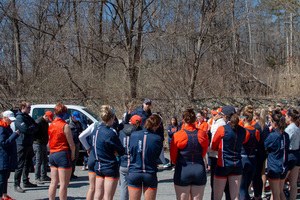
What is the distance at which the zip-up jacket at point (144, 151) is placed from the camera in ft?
13.2

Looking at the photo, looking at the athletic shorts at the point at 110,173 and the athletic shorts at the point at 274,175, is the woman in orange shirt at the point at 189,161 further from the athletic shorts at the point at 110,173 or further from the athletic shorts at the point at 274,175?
the athletic shorts at the point at 274,175

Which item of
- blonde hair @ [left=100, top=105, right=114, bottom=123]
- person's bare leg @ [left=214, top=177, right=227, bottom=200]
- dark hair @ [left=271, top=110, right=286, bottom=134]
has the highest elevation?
blonde hair @ [left=100, top=105, right=114, bottom=123]

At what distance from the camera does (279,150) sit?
200 inches

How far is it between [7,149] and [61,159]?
127 centimetres

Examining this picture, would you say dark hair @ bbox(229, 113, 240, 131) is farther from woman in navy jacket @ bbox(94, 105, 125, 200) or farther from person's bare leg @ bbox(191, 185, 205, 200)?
woman in navy jacket @ bbox(94, 105, 125, 200)

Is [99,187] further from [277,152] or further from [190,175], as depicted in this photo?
[277,152]

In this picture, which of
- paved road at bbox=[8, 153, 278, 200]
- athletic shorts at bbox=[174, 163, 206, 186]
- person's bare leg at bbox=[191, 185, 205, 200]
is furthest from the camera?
paved road at bbox=[8, 153, 278, 200]

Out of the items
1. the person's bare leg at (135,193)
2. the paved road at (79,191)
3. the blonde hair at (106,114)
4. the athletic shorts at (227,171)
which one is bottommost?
the paved road at (79,191)

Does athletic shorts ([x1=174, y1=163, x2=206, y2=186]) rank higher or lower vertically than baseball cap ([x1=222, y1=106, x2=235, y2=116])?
lower

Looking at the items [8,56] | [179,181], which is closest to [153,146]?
[179,181]

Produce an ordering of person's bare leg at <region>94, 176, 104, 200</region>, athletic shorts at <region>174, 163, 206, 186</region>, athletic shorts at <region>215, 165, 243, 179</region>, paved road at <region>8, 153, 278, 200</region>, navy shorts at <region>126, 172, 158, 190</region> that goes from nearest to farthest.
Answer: navy shorts at <region>126, 172, 158, 190</region> < athletic shorts at <region>174, 163, 206, 186</region> < person's bare leg at <region>94, 176, 104, 200</region> < athletic shorts at <region>215, 165, 243, 179</region> < paved road at <region>8, 153, 278, 200</region>

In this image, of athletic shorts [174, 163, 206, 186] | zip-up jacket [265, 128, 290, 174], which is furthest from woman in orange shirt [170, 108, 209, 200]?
zip-up jacket [265, 128, 290, 174]

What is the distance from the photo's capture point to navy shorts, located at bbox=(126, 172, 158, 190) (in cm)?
402

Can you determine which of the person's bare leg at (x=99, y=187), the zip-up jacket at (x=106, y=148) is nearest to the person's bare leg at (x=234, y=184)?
the zip-up jacket at (x=106, y=148)
